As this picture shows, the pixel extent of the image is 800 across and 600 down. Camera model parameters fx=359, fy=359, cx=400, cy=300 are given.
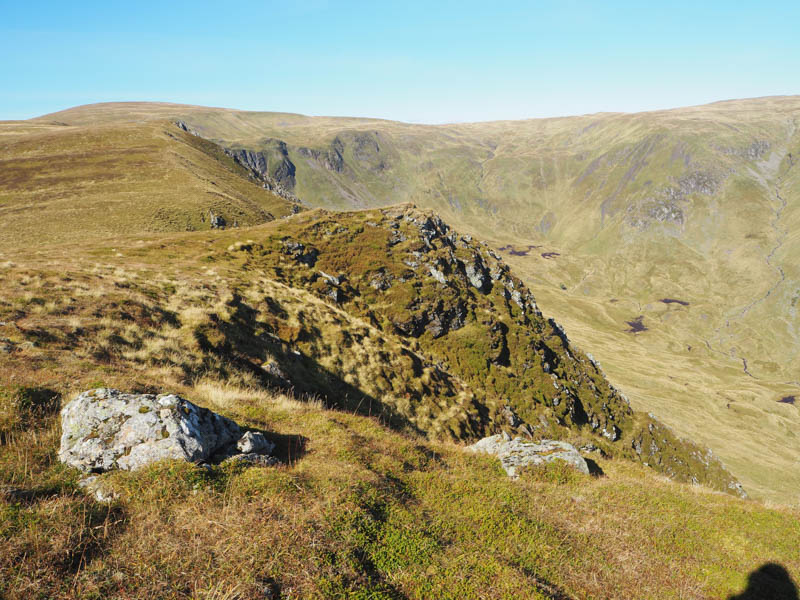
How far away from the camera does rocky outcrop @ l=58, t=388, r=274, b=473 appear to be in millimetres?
8688

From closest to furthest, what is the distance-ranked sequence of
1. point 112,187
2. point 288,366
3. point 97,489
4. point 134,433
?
point 97,489, point 134,433, point 288,366, point 112,187

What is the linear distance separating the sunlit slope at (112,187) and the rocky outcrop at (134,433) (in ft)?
300

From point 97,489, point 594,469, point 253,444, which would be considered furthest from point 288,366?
point 594,469

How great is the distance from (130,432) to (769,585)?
18.3 metres

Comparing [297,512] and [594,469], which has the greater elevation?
[297,512]

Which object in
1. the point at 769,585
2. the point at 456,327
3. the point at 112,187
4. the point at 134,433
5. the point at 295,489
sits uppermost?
the point at 112,187

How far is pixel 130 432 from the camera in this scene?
30.5 feet

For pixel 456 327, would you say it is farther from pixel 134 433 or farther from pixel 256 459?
pixel 134 433

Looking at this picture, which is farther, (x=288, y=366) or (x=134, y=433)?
(x=288, y=366)

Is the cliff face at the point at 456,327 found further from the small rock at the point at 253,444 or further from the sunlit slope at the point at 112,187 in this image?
the sunlit slope at the point at 112,187

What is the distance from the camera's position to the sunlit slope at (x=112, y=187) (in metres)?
84.5

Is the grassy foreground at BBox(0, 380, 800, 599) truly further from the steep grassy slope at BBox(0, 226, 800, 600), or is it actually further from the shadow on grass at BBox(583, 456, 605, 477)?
the shadow on grass at BBox(583, 456, 605, 477)

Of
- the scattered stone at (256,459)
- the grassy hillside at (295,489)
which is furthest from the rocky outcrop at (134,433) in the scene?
the grassy hillside at (295,489)

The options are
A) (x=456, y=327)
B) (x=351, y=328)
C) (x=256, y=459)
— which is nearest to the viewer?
(x=256, y=459)
